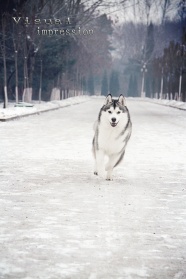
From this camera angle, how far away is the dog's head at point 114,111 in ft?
26.9

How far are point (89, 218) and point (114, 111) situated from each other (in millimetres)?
2733

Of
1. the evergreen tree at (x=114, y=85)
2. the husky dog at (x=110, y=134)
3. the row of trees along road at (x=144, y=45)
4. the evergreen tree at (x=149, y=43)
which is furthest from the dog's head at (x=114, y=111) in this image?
the evergreen tree at (x=114, y=85)

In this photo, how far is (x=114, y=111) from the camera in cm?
820

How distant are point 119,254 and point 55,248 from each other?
0.59 m

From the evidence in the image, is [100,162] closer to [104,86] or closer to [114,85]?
[104,86]

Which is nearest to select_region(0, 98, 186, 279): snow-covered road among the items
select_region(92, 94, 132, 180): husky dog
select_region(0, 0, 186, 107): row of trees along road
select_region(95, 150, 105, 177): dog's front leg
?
select_region(95, 150, 105, 177): dog's front leg

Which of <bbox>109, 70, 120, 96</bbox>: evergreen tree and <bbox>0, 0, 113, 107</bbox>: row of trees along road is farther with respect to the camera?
<bbox>109, 70, 120, 96</bbox>: evergreen tree

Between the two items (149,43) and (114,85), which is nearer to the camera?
(149,43)

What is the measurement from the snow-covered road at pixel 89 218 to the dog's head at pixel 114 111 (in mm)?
1035

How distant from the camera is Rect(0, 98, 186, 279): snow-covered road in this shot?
165 inches

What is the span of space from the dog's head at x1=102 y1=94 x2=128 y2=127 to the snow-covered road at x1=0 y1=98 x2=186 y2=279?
3.39 ft

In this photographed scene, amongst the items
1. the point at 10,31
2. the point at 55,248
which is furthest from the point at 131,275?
the point at 10,31

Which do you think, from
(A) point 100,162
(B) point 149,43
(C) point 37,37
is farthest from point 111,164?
(B) point 149,43

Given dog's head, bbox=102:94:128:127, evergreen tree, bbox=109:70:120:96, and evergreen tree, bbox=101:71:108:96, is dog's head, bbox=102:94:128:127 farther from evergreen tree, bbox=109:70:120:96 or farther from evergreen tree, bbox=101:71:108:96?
evergreen tree, bbox=109:70:120:96
